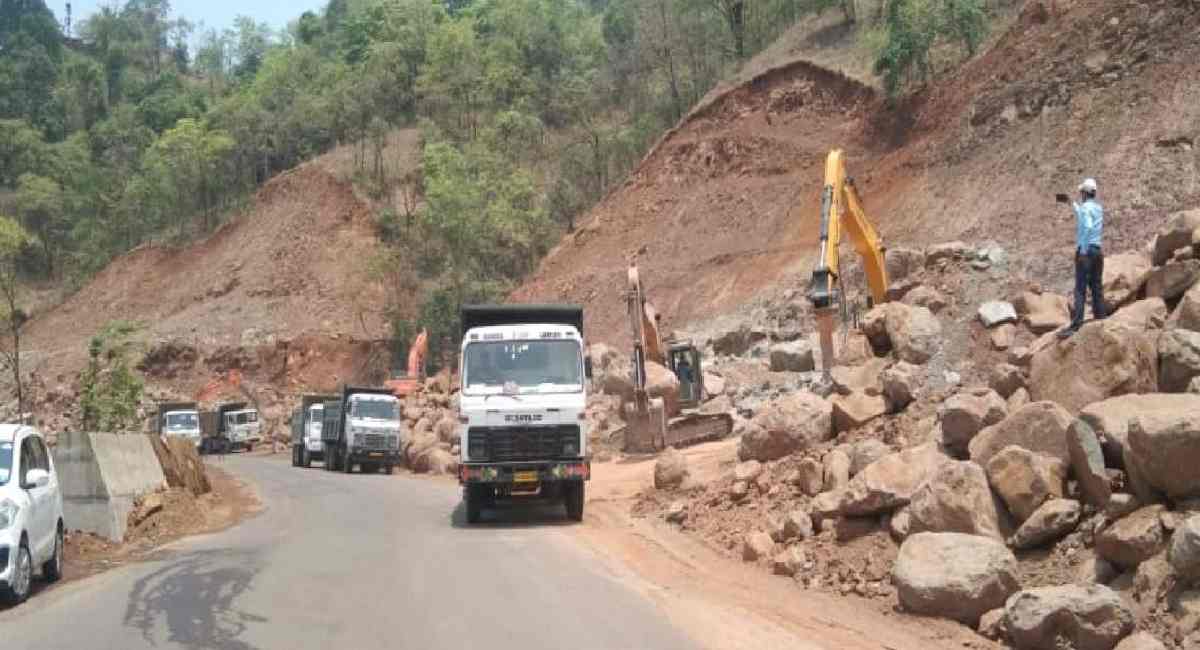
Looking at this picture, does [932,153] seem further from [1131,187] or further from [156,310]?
[156,310]

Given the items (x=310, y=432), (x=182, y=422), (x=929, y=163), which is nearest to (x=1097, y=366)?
(x=929, y=163)

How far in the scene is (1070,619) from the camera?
849cm

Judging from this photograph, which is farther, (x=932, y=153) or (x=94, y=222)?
(x=94, y=222)

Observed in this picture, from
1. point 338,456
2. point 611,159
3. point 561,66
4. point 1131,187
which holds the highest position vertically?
point 561,66

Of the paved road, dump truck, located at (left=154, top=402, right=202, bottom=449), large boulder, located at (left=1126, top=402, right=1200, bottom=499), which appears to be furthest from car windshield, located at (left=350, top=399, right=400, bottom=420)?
large boulder, located at (left=1126, top=402, right=1200, bottom=499)

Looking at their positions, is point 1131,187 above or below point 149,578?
above

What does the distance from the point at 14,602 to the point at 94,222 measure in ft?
294

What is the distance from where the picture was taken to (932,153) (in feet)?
141

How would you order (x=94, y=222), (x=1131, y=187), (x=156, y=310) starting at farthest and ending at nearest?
(x=94, y=222) < (x=156, y=310) < (x=1131, y=187)

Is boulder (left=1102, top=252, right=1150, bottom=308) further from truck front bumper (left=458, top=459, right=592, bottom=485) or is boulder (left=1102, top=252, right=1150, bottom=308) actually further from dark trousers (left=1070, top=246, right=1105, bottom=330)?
truck front bumper (left=458, top=459, right=592, bottom=485)

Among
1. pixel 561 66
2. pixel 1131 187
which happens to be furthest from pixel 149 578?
pixel 561 66

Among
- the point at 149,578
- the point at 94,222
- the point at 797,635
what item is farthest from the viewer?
the point at 94,222

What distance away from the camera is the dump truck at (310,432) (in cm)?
4479

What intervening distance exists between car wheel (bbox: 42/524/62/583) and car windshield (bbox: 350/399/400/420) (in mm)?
25264
